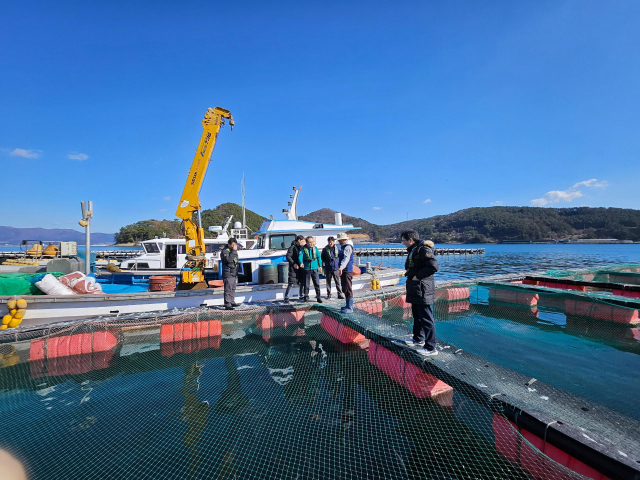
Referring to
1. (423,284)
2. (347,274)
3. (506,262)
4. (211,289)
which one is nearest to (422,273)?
(423,284)

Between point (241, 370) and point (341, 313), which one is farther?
point (341, 313)

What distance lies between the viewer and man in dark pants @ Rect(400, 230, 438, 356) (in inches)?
161

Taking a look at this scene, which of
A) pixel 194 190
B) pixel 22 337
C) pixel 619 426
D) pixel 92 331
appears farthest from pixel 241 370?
pixel 194 190

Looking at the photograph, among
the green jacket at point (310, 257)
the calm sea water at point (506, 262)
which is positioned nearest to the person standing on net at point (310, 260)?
the green jacket at point (310, 257)

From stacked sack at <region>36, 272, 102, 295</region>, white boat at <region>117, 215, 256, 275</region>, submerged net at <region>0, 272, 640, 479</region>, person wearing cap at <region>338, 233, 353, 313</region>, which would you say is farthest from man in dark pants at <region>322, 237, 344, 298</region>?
stacked sack at <region>36, 272, 102, 295</region>

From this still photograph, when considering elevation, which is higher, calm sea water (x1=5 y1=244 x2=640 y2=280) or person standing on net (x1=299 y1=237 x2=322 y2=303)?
person standing on net (x1=299 y1=237 x2=322 y2=303)

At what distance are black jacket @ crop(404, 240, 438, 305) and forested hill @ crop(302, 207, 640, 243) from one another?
101 m

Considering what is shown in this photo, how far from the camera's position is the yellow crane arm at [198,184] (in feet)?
33.1

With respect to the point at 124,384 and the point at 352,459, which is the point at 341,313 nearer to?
the point at 352,459

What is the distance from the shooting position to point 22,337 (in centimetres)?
573

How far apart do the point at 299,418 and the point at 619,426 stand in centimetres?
337

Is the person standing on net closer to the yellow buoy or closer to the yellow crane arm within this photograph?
the yellow crane arm

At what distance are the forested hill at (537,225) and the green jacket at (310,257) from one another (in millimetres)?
98288

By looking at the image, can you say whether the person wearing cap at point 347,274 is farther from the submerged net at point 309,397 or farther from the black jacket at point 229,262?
the black jacket at point 229,262
